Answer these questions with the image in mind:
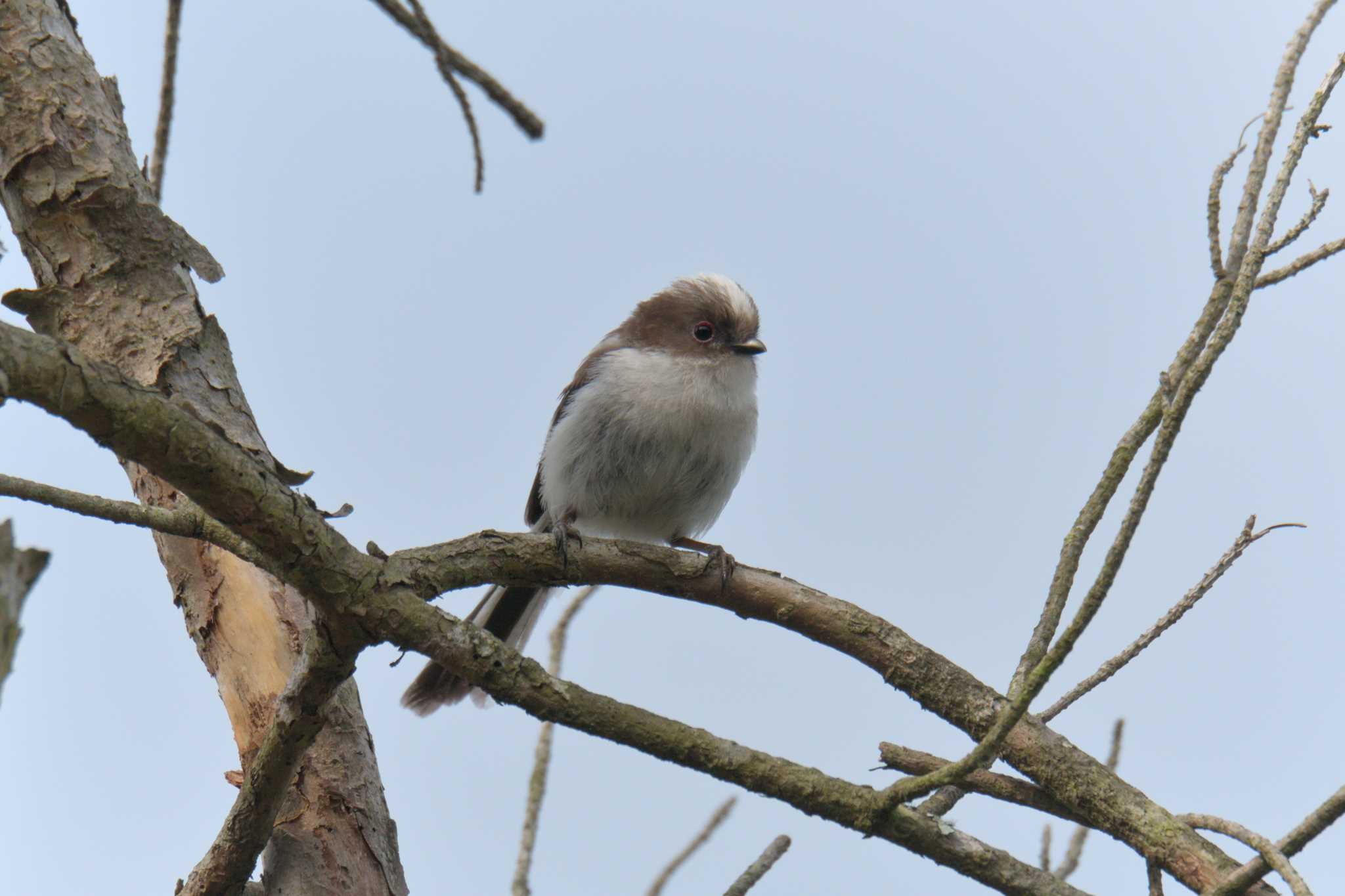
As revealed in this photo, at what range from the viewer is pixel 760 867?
3273mm

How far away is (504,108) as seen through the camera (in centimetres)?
188

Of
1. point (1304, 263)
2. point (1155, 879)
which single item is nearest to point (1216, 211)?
point (1304, 263)

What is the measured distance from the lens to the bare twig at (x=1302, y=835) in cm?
225

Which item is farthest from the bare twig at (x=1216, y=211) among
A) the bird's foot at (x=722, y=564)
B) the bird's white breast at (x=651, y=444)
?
the bird's white breast at (x=651, y=444)

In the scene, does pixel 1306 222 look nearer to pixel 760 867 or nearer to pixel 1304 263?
pixel 1304 263

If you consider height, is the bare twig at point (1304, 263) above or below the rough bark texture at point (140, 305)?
above

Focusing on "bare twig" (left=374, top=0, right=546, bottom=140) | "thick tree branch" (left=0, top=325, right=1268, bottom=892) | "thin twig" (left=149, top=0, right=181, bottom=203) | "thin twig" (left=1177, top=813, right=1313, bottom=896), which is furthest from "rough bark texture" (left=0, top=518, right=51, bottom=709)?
"thin twig" (left=149, top=0, right=181, bottom=203)

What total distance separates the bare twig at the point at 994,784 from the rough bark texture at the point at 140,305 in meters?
1.42

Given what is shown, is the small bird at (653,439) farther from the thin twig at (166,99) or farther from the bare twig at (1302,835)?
the bare twig at (1302,835)

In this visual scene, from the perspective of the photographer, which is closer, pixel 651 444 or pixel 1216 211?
pixel 1216 211

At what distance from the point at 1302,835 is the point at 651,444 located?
361cm

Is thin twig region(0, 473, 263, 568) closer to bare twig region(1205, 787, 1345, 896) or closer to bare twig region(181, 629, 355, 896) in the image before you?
bare twig region(181, 629, 355, 896)

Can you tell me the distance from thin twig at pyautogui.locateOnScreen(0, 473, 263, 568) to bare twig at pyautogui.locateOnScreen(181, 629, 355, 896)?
258 mm

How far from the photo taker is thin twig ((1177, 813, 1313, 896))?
7.02ft
